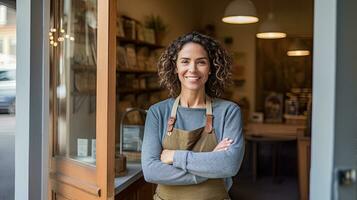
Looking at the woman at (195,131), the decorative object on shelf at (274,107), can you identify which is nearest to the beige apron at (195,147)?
the woman at (195,131)

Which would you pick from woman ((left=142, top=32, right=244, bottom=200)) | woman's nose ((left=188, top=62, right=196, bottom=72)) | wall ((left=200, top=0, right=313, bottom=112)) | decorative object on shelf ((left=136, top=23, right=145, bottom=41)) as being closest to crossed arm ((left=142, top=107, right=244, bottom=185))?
woman ((left=142, top=32, right=244, bottom=200))

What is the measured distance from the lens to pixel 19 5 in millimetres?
2293

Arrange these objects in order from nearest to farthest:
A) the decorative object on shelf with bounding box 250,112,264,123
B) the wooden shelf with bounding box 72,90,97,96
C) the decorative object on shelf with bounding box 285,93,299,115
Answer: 1. the wooden shelf with bounding box 72,90,97,96
2. the decorative object on shelf with bounding box 250,112,264,123
3. the decorative object on shelf with bounding box 285,93,299,115

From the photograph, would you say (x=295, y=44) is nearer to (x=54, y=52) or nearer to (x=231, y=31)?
(x=231, y=31)

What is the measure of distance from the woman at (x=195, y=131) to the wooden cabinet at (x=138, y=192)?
18.9 inches

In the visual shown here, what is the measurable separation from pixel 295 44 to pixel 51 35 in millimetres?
6497

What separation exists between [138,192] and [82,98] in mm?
686

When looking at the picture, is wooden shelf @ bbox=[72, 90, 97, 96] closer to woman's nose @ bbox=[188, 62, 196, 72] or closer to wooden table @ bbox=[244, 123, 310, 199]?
woman's nose @ bbox=[188, 62, 196, 72]

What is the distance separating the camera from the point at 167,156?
6.19ft

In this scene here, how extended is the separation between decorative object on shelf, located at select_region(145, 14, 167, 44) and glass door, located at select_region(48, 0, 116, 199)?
145 inches

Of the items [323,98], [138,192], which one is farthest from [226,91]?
[323,98]

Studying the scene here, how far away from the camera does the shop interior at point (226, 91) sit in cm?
249

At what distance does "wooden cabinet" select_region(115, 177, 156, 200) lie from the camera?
243cm

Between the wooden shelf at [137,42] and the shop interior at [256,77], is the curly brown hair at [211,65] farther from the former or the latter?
the wooden shelf at [137,42]
